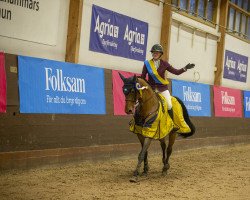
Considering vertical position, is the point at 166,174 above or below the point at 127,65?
below

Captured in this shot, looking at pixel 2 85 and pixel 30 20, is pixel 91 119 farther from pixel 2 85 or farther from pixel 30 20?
pixel 2 85

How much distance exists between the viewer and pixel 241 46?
1820 cm

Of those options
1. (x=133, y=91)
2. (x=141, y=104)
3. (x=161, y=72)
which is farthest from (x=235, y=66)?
(x=133, y=91)

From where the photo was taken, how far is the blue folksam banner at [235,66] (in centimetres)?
1694

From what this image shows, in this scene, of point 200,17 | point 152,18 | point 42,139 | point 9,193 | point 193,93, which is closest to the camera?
point 9,193

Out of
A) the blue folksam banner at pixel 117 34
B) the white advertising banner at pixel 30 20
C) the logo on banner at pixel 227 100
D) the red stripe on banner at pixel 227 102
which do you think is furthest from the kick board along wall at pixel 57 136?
the logo on banner at pixel 227 100

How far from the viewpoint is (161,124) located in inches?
295

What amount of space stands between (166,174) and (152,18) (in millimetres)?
5557

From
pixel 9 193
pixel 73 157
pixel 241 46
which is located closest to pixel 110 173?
pixel 73 157

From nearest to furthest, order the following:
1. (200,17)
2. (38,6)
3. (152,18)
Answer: (38,6) → (152,18) → (200,17)

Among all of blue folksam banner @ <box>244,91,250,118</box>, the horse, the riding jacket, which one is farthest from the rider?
blue folksam banner @ <box>244,91,250,118</box>

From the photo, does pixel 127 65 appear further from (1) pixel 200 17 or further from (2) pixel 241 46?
(2) pixel 241 46

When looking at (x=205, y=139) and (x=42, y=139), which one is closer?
(x=42, y=139)

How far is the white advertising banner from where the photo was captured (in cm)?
799
